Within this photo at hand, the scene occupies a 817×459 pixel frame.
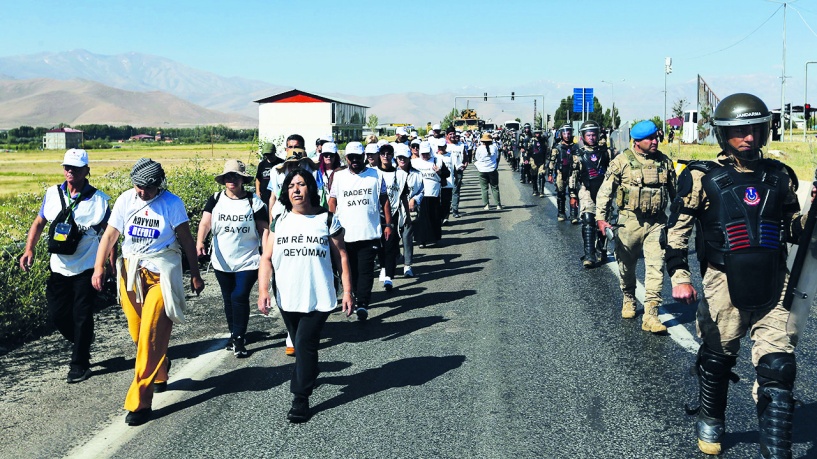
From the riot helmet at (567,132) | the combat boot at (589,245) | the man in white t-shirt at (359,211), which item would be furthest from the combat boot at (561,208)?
the man in white t-shirt at (359,211)

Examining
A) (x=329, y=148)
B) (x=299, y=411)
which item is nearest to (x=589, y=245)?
(x=329, y=148)

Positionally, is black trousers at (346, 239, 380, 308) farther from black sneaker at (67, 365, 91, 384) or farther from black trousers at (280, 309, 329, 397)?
black trousers at (280, 309, 329, 397)

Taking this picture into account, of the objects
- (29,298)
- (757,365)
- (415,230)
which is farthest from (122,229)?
(415,230)

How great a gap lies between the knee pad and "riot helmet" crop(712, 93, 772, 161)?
103 cm

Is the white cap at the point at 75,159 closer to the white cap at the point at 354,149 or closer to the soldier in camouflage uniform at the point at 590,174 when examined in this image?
the white cap at the point at 354,149

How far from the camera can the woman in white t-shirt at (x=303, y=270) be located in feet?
19.0

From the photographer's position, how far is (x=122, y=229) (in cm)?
625

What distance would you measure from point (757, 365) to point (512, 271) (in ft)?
23.7

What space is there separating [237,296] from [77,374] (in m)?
1.39

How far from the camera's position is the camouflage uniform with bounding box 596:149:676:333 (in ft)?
25.9

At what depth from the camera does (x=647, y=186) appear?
8078 mm

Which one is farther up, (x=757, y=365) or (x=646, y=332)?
(x=757, y=365)

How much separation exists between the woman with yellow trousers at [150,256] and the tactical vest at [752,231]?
11.9 ft

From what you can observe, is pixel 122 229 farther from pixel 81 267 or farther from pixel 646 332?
pixel 646 332
